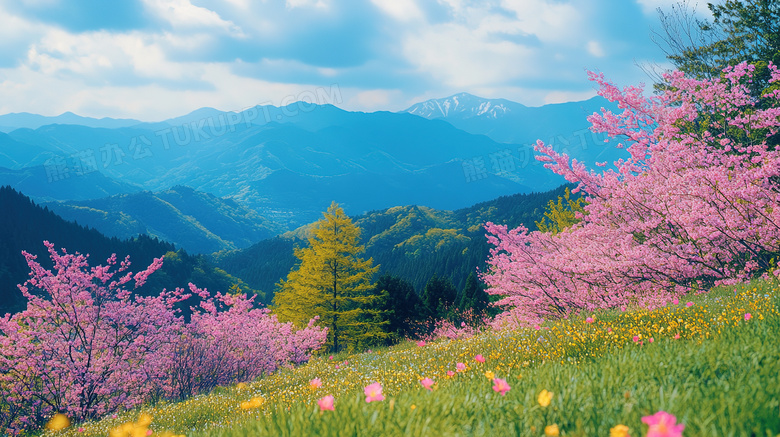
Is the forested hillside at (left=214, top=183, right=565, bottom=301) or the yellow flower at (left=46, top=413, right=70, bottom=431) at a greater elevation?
the yellow flower at (left=46, top=413, right=70, bottom=431)

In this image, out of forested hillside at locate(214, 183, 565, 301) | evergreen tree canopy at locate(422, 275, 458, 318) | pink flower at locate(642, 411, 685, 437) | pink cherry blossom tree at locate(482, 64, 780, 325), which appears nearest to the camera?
pink flower at locate(642, 411, 685, 437)

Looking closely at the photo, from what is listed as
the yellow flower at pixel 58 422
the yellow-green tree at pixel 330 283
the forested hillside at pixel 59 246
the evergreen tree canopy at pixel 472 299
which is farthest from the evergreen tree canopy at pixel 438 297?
the forested hillside at pixel 59 246

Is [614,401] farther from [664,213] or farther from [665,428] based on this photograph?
[664,213]

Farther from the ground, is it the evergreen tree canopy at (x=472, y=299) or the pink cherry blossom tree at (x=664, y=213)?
the pink cherry blossom tree at (x=664, y=213)

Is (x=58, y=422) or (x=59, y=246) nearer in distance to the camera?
(x=58, y=422)

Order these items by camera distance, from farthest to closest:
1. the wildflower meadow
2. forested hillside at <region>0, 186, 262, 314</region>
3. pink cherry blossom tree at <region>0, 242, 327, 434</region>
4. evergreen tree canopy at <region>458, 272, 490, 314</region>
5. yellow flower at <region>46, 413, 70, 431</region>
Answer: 1. forested hillside at <region>0, 186, 262, 314</region>
2. evergreen tree canopy at <region>458, 272, 490, 314</region>
3. pink cherry blossom tree at <region>0, 242, 327, 434</region>
4. yellow flower at <region>46, 413, 70, 431</region>
5. the wildflower meadow

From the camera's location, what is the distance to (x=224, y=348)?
512 inches

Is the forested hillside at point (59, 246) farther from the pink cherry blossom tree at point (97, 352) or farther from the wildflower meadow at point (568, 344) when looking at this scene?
the wildflower meadow at point (568, 344)

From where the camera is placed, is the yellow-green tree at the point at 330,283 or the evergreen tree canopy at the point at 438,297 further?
A: the evergreen tree canopy at the point at 438,297

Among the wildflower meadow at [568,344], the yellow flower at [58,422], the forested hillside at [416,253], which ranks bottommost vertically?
the forested hillside at [416,253]

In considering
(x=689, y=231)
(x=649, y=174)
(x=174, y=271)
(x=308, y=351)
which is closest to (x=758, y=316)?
(x=689, y=231)

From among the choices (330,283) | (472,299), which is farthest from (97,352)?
(472,299)

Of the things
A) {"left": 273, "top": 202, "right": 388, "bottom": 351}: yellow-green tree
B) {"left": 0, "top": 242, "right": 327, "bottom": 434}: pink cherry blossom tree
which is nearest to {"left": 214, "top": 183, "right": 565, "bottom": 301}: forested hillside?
{"left": 273, "top": 202, "right": 388, "bottom": 351}: yellow-green tree

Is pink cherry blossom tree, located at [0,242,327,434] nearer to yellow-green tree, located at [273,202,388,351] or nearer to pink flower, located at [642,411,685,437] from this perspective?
pink flower, located at [642,411,685,437]
